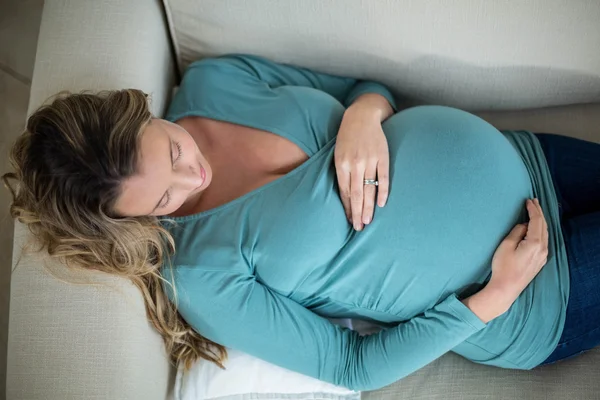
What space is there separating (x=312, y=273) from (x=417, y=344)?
244mm

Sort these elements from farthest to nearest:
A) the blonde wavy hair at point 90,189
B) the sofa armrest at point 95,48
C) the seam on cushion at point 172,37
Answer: the seam on cushion at point 172,37 → the sofa armrest at point 95,48 → the blonde wavy hair at point 90,189

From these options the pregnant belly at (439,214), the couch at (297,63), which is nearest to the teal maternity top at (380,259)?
the pregnant belly at (439,214)

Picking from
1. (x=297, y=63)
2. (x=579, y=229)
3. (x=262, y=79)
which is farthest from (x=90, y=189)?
(x=579, y=229)

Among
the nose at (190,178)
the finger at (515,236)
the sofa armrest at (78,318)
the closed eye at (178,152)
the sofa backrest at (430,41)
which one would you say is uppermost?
the sofa backrest at (430,41)

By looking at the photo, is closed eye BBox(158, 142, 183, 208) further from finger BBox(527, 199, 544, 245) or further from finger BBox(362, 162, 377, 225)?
finger BBox(527, 199, 544, 245)

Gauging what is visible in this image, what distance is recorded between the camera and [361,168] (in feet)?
3.43

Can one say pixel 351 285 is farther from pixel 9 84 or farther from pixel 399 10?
pixel 9 84

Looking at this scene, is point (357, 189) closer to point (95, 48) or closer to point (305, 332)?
point (305, 332)

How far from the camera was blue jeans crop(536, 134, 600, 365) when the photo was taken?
1074 mm

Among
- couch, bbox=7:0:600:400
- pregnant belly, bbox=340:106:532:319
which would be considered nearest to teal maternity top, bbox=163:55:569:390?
pregnant belly, bbox=340:106:532:319

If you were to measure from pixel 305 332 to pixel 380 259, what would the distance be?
203mm

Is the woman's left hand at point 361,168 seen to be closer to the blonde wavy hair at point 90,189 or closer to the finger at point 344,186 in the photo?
the finger at point 344,186

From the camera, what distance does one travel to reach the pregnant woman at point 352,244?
1.04m

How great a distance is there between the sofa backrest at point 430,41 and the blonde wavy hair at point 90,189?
1.14ft
